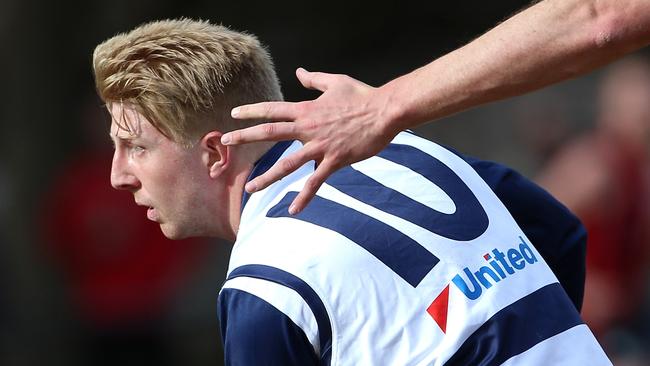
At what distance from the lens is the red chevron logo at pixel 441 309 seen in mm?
2938

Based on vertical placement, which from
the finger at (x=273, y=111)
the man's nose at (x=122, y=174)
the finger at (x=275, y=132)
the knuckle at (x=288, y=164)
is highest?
the finger at (x=273, y=111)

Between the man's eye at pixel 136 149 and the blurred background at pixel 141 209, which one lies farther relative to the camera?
the blurred background at pixel 141 209

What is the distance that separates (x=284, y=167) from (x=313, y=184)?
0.26 feet

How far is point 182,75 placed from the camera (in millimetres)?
3312

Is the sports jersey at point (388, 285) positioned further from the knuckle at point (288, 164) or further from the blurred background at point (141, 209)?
the blurred background at point (141, 209)

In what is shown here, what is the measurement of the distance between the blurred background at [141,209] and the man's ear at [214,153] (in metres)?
3.15

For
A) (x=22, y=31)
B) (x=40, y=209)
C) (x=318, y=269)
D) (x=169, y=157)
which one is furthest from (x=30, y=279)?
(x=318, y=269)

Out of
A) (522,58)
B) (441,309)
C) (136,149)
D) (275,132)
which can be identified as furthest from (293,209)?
(136,149)

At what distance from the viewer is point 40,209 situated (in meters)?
8.46

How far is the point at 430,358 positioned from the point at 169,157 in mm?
946

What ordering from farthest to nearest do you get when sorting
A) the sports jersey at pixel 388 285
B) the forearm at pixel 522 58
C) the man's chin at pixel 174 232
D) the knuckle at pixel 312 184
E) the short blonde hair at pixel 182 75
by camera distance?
the man's chin at pixel 174 232 < the short blonde hair at pixel 182 75 < the sports jersey at pixel 388 285 < the knuckle at pixel 312 184 < the forearm at pixel 522 58

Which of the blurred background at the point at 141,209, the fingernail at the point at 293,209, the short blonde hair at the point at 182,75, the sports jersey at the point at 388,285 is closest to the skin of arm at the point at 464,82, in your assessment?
the fingernail at the point at 293,209

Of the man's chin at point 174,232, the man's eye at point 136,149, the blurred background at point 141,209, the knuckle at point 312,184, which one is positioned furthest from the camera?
the blurred background at point 141,209

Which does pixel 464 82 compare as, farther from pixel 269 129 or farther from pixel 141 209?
pixel 141 209
